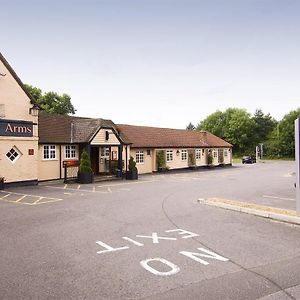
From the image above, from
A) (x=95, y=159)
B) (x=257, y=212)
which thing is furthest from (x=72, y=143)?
(x=257, y=212)

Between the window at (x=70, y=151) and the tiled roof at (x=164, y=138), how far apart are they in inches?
236

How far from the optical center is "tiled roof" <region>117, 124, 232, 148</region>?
3397cm

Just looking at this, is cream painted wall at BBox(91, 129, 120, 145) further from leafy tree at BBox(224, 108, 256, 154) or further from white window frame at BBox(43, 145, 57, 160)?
leafy tree at BBox(224, 108, 256, 154)

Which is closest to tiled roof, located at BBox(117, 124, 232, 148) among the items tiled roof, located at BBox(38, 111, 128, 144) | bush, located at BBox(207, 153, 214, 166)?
bush, located at BBox(207, 153, 214, 166)

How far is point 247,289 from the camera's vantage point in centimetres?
578

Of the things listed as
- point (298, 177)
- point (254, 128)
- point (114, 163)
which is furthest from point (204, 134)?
point (254, 128)

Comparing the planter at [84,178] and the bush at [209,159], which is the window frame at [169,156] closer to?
the bush at [209,159]

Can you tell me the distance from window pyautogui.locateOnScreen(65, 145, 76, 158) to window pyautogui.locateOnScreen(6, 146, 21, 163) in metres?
4.72

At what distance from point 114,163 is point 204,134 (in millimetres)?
19271

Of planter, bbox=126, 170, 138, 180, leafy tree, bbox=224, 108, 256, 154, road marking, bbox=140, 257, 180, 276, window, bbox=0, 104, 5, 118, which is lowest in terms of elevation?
road marking, bbox=140, 257, 180, 276

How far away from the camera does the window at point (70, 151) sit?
25.9m

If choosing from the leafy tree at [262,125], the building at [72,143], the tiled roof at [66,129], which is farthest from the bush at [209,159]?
the leafy tree at [262,125]

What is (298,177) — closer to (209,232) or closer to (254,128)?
(209,232)

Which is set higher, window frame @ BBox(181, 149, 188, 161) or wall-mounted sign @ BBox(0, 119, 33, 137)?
wall-mounted sign @ BBox(0, 119, 33, 137)
